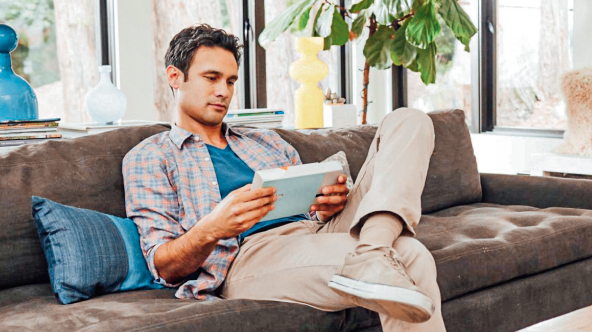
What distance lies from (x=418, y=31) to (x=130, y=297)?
2.45m

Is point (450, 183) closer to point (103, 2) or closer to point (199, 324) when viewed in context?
point (199, 324)

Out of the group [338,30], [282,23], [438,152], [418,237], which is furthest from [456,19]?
[418,237]

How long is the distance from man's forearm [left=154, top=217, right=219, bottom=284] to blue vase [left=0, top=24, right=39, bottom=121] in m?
0.94

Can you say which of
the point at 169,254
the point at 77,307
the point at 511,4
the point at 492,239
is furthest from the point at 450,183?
the point at 511,4

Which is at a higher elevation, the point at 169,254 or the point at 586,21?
the point at 586,21

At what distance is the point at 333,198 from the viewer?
1.98 meters

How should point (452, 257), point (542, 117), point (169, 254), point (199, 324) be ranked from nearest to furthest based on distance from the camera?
point (199, 324)
point (169, 254)
point (452, 257)
point (542, 117)

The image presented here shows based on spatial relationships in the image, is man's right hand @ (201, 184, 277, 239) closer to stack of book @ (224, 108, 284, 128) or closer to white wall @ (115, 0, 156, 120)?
stack of book @ (224, 108, 284, 128)

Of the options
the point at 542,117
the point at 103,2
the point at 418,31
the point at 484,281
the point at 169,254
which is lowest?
the point at 484,281

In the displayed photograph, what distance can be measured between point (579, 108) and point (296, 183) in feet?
8.72

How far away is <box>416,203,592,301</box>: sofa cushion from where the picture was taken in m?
2.08

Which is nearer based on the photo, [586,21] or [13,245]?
[13,245]

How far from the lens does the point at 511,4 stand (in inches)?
202

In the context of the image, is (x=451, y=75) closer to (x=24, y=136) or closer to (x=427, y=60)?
(x=427, y=60)
